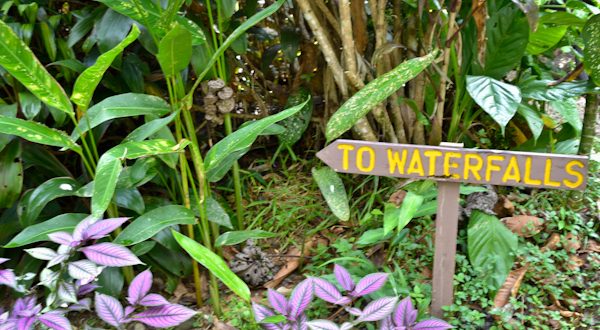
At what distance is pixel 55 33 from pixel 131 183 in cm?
63

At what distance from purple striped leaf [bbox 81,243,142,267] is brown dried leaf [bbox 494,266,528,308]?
1.03m

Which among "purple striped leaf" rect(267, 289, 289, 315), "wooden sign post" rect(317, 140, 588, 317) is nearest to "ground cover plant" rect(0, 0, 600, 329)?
"purple striped leaf" rect(267, 289, 289, 315)

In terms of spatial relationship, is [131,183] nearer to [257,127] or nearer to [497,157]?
[257,127]

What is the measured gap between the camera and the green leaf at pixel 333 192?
161cm

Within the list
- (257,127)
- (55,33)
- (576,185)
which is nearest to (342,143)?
(257,127)

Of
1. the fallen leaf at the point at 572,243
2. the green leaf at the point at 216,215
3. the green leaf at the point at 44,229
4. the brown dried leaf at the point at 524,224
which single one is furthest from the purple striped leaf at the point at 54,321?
the fallen leaf at the point at 572,243

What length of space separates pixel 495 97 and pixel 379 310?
70cm

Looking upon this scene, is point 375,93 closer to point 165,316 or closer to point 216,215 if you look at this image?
point 216,215

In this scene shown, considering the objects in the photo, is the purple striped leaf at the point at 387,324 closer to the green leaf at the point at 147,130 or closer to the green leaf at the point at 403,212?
the green leaf at the point at 403,212

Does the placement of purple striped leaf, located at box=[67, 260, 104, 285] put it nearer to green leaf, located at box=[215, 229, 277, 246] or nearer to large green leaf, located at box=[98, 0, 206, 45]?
green leaf, located at box=[215, 229, 277, 246]

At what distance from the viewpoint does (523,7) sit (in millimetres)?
1360

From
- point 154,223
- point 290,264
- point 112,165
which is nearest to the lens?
point 112,165

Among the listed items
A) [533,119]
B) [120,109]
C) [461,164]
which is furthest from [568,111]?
[120,109]

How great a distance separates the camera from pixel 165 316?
4.55 ft
